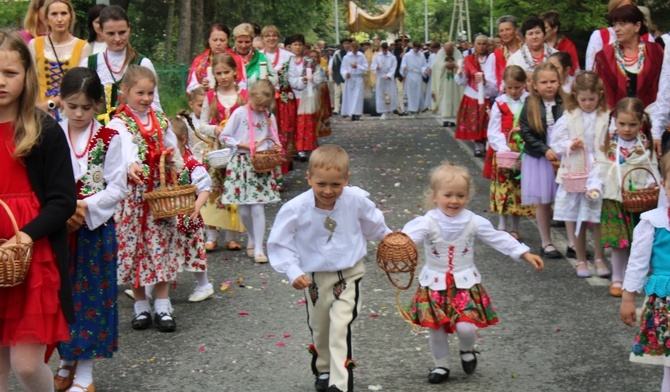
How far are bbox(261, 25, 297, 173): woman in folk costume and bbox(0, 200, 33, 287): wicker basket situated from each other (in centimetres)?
1076

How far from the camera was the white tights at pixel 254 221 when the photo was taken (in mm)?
10305

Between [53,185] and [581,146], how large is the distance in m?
5.52

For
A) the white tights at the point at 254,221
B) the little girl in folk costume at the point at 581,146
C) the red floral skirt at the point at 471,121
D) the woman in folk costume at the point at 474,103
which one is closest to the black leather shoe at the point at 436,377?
the little girl in folk costume at the point at 581,146

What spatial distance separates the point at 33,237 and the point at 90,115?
1.64 m

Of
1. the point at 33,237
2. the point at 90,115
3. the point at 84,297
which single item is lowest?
the point at 84,297

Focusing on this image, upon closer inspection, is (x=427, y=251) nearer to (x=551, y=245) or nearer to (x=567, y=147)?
(x=567, y=147)

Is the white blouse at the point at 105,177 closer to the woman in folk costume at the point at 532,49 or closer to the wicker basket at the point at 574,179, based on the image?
the wicker basket at the point at 574,179

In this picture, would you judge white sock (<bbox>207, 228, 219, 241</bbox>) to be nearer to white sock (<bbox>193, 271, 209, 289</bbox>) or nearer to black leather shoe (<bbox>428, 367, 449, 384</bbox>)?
white sock (<bbox>193, 271, 209, 289</bbox>)

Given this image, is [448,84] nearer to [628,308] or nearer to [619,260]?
[619,260]

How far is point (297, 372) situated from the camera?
22.3ft

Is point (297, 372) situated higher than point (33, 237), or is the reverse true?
point (33, 237)

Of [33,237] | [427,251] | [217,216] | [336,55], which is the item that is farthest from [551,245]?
[336,55]

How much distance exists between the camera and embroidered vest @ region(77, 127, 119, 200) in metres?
6.30

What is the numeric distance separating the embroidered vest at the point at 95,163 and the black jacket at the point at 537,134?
4.84m
